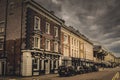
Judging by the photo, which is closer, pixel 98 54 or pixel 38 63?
pixel 38 63

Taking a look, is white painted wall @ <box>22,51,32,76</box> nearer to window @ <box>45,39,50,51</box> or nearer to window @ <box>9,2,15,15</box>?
window @ <box>45,39,50,51</box>

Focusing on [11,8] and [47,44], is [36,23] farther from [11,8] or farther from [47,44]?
[47,44]

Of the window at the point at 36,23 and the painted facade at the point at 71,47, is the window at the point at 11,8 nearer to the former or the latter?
the window at the point at 36,23

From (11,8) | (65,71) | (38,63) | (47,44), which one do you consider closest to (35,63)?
(38,63)

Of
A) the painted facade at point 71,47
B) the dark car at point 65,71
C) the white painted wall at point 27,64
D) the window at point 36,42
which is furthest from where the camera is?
the painted facade at point 71,47

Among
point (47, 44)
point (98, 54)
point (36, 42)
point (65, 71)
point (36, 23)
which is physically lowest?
point (65, 71)

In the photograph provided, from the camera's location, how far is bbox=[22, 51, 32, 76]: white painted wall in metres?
28.9

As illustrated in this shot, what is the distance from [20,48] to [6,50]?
305 centimetres

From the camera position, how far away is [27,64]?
2905cm

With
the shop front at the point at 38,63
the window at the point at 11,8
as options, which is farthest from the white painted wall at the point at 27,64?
the window at the point at 11,8

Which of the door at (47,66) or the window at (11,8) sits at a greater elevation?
the window at (11,8)

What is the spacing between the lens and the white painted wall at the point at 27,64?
1137 inches

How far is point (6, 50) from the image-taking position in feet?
103

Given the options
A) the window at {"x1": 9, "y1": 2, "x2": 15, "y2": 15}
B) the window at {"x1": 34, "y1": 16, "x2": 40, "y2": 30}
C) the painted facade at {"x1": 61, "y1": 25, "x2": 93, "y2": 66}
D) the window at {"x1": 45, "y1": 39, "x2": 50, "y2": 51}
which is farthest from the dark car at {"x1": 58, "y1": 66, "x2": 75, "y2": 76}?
the painted facade at {"x1": 61, "y1": 25, "x2": 93, "y2": 66}
